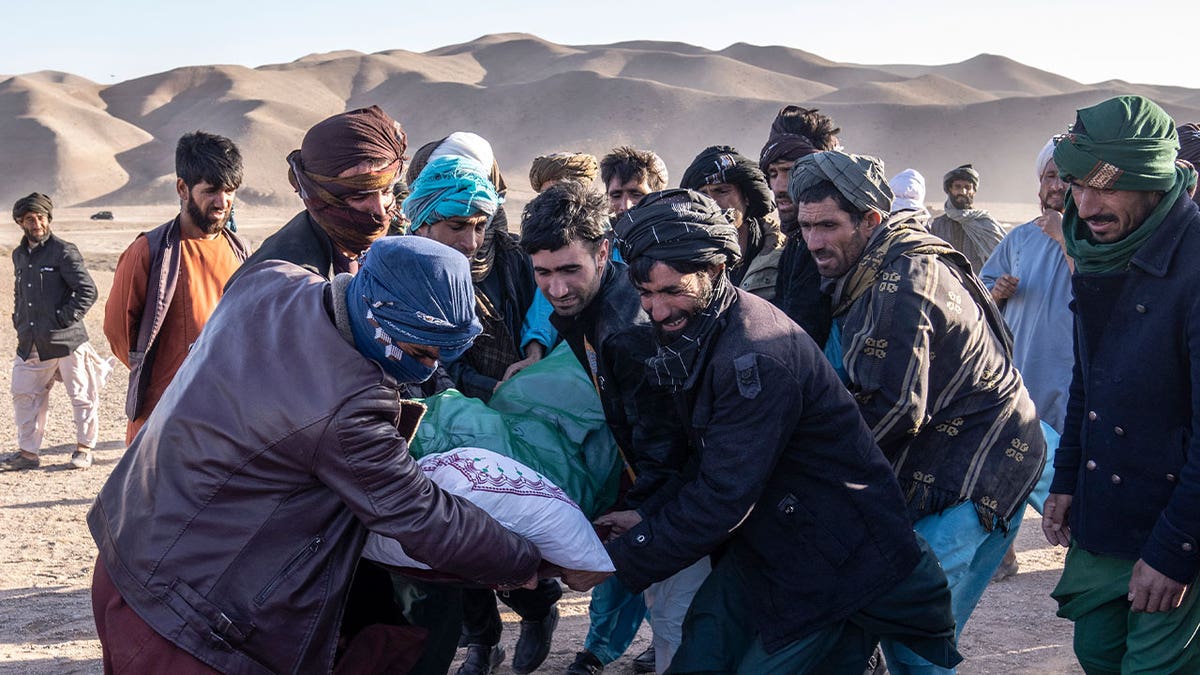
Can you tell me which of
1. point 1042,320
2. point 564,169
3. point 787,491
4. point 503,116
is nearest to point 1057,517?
point 787,491

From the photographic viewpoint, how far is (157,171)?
61469 millimetres

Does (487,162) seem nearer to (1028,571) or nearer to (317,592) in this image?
(317,592)

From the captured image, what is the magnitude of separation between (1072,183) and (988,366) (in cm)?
66

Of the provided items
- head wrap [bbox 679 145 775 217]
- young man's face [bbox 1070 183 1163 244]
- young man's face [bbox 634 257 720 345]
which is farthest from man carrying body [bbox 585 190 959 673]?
head wrap [bbox 679 145 775 217]

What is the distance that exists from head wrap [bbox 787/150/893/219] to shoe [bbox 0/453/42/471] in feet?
24.6

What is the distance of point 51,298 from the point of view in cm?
906

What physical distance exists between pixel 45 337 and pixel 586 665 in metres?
6.19

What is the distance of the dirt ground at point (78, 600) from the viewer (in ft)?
16.5

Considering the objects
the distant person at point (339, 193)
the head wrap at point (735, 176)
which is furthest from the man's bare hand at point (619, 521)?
the head wrap at point (735, 176)

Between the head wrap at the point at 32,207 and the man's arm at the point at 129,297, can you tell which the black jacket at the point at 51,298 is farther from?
the man's arm at the point at 129,297

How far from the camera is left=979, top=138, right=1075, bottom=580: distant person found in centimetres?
576

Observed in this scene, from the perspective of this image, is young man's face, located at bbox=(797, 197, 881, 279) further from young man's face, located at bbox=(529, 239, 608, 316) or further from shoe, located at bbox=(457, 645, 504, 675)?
shoe, located at bbox=(457, 645, 504, 675)

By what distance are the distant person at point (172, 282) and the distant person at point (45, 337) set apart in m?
3.86

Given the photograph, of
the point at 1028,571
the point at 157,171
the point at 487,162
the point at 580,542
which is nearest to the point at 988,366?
the point at 580,542
